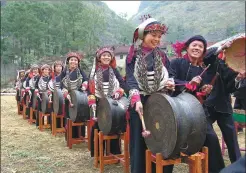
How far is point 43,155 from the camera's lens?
6355 mm

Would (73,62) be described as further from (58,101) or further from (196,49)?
(196,49)

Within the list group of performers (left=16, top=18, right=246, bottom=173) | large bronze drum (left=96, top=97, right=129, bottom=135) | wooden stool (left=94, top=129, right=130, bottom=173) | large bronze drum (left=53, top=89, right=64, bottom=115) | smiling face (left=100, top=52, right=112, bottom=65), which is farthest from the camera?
large bronze drum (left=53, top=89, right=64, bottom=115)

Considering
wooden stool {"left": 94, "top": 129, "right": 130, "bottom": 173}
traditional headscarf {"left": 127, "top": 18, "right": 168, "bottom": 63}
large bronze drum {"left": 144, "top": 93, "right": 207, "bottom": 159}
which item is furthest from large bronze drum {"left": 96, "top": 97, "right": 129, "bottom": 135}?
large bronze drum {"left": 144, "top": 93, "right": 207, "bottom": 159}

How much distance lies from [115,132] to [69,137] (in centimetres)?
218

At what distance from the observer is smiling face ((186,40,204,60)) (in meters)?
3.76

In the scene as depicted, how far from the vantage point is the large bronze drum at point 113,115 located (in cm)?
→ 482

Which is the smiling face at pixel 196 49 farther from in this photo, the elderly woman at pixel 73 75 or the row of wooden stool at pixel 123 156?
the elderly woman at pixel 73 75

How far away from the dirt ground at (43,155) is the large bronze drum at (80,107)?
2.17 ft

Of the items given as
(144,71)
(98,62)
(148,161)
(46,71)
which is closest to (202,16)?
(46,71)

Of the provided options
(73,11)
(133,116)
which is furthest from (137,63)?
(73,11)

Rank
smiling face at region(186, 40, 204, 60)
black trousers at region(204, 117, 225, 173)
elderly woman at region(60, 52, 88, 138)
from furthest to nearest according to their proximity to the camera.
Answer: elderly woman at region(60, 52, 88, 138), black trousers at region(204, 117, 225, 173), smiling face at region(186, 40, 204, 60)

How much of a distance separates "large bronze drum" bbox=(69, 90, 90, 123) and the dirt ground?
66 cm

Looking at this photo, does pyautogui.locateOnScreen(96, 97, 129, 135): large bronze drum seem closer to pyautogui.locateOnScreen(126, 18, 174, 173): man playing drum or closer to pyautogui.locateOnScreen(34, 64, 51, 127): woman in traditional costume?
pyautogui.locateOnScreen(126, 18, 174, 173): man playing drum

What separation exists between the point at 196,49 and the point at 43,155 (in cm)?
378
